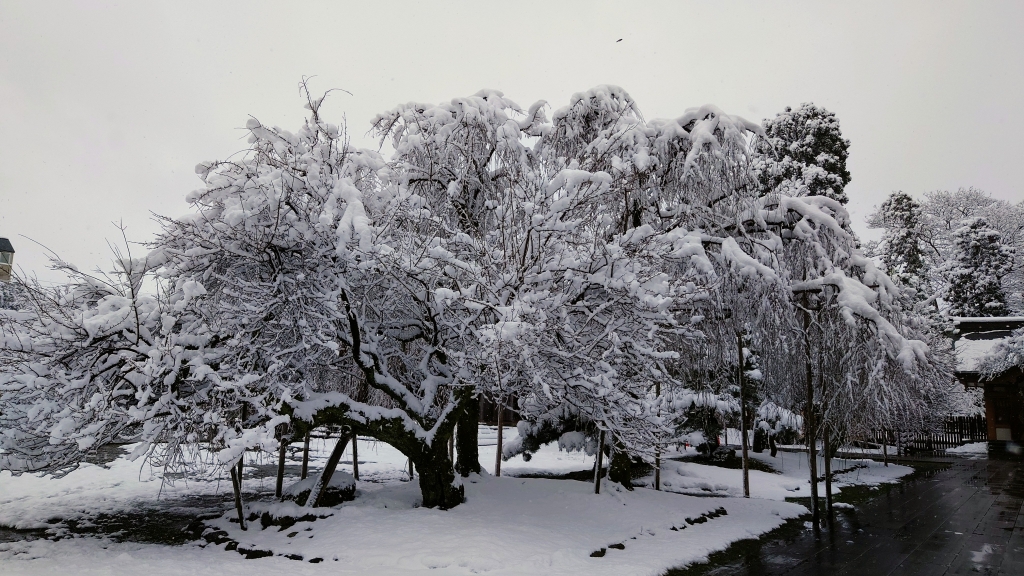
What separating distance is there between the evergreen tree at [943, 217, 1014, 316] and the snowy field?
85.2 ft

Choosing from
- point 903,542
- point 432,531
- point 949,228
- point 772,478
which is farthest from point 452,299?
point 949,228

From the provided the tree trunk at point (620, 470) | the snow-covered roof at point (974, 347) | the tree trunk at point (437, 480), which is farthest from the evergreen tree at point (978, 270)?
the tree trunk at point (437, 480)

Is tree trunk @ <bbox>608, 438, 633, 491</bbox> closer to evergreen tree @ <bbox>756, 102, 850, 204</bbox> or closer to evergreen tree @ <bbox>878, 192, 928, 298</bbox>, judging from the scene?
evergreen tree @ <bbox>756, 102, 850, 204</bbox>

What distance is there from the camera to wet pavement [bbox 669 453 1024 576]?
23.2 feet

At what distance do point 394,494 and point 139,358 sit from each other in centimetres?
445

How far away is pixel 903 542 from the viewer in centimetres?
839

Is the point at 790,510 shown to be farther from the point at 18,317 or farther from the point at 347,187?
the point at 18,317

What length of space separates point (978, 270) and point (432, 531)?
3550 centimetres

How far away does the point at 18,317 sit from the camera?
7418mm

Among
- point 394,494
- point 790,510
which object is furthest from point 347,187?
point 790,510

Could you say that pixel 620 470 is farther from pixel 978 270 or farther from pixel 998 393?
pixel 978 270

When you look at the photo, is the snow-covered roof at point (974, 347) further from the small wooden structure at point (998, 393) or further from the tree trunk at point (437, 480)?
the tree trunk at point (437, 480)

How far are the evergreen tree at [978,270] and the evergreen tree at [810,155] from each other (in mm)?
10872

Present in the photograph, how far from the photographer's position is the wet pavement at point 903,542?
23.2 ft
